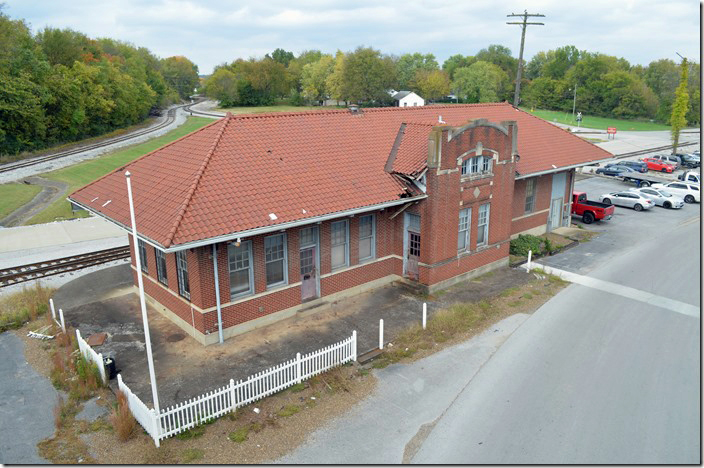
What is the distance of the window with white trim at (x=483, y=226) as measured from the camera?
21.1 meters

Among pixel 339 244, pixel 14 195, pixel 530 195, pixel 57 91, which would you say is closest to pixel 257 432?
pixel 339 244

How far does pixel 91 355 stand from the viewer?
46.3 ft

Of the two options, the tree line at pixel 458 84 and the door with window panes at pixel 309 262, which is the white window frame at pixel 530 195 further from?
the tree line at pixel 458 84

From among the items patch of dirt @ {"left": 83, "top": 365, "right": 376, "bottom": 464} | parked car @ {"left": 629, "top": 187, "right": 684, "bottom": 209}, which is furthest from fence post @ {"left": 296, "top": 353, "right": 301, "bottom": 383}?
parked car @ {"left": 629, "top": 187, "right": 684, "bottom": 209}

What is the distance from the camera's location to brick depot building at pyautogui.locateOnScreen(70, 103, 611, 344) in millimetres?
15328

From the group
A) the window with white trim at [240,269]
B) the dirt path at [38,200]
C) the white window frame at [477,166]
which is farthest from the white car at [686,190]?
the dirt path at [38,200]

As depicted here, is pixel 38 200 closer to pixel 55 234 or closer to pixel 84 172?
pixel 84 172

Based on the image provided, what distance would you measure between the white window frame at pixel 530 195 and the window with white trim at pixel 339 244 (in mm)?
11849

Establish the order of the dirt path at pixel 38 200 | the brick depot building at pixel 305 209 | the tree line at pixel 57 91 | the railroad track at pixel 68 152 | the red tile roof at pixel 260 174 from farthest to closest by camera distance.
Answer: the tree line at pixel 57 91 → the railroad track at pixel 68 152 → the dirt path at pixel 38 200 → the brick depot building at pixel 305 209 → the red tile roof at pixel 260 174

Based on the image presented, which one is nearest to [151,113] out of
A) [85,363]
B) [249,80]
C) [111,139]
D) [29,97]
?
[249,80]

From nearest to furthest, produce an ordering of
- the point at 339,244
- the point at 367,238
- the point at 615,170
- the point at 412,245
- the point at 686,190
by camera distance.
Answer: the point at 339,244 < the point at 367,238 < the point at 412,245 < the point at 686,190 < the point at 615,170

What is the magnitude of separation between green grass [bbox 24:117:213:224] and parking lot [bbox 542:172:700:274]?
94.3 feet

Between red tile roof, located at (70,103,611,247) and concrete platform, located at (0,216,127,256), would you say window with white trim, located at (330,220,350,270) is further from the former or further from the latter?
concrete platform, located at (0,216,127,256)

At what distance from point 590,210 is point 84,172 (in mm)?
43248
